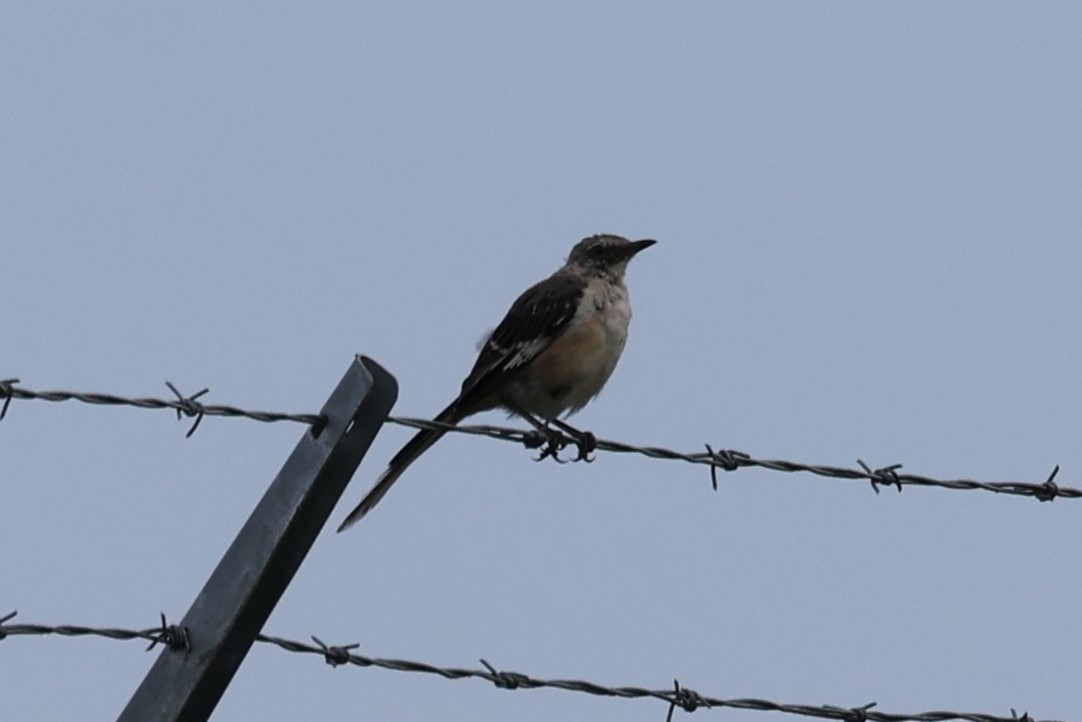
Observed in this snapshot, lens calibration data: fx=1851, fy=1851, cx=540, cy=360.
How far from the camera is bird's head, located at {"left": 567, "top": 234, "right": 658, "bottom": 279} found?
10.2m

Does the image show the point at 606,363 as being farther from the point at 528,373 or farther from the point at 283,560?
the point at 283,560

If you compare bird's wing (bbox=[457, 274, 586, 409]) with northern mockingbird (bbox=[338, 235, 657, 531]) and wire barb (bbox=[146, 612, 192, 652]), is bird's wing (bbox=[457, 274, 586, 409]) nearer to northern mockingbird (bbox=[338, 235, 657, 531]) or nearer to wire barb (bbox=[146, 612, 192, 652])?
northern mockingbird (bbox=[338, 235, 657, 531])

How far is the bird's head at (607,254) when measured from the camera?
10195 mm

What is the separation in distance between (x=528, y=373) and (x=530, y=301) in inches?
20.4

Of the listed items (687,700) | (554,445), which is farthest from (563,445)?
(687,700)

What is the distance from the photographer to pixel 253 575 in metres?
4.45

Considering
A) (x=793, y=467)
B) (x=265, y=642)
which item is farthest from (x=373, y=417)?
(x=793, y=467)

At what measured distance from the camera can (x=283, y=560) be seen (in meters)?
4.49

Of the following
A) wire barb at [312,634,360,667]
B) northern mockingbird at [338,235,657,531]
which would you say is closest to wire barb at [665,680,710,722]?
wire barb at [312,634,360,667]

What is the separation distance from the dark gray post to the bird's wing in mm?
4599

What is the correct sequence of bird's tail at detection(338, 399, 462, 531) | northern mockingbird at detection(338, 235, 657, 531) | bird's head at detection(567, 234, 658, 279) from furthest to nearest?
1. bird's head at detection(567, 234, 658, 279)
2. northern mockingbird at detection(338, 235, 657, 531)
3. bird's tail at detection(338, 399, 462, 531)

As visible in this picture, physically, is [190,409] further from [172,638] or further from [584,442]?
[584,442]

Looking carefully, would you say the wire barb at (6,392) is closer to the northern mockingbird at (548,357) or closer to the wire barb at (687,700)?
the wire barb at (687,700)

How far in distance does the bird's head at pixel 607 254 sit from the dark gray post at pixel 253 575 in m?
5.64
